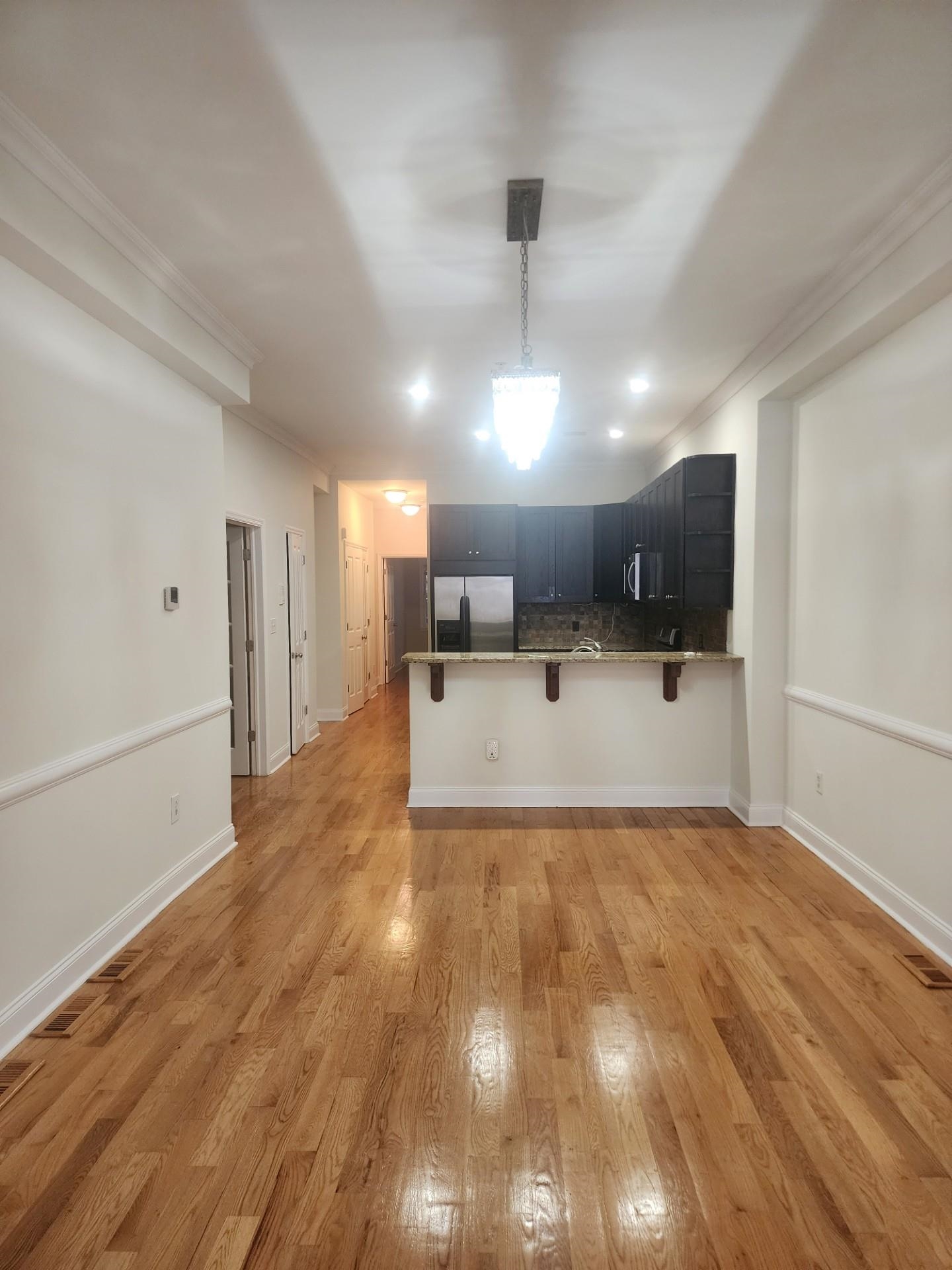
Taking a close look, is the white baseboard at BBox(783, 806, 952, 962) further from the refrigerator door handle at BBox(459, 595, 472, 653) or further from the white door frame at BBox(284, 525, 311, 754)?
the white door frame at BBox(284, 525, 311, 754)

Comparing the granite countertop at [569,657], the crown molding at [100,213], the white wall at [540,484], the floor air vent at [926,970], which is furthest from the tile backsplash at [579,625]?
the floor air vent at [926,970]

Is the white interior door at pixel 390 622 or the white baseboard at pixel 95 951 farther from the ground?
the white interior door at pixel 390 622

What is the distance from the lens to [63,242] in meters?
2.20

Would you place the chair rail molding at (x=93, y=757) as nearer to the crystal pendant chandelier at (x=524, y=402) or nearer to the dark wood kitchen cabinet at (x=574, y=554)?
the crystal pendant chandelier at (x=524, y=402)

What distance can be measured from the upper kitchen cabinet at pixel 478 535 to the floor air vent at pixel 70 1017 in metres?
5.48

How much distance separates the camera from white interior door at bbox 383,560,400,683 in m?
10.2

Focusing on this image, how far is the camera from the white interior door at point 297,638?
19.9 ft

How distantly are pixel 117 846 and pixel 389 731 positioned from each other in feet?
13.9

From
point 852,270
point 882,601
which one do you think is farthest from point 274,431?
point 882,601

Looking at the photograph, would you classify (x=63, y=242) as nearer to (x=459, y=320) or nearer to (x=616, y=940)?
(x=459, y=320)

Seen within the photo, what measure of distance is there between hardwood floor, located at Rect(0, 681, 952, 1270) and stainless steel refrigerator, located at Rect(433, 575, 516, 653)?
4.00 m

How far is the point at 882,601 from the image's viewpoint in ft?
10.0

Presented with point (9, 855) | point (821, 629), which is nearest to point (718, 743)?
point (821, 629)

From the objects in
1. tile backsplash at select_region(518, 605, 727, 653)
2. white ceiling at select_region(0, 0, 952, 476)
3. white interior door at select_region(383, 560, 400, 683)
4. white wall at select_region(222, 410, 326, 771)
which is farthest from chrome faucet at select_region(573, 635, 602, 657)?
white interior door at select_region(383, 560, 400, 683)
